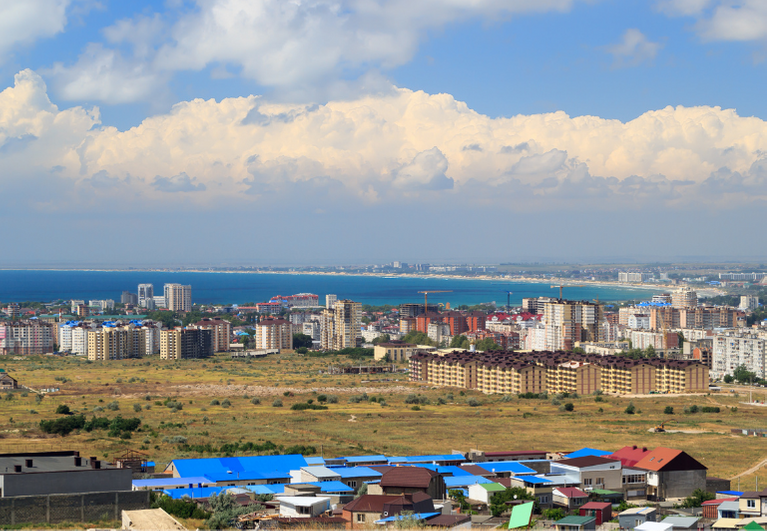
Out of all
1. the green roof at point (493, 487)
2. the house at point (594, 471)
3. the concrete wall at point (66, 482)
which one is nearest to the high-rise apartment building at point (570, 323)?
the house at point (594, 471)

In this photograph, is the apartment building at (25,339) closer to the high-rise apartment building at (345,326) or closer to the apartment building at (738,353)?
the high-rise apartment building at (345,326)

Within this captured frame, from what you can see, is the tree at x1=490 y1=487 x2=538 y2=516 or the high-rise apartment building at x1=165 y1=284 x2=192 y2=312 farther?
the high-rise apartment building at x1=165 y1=284 x2=192 y2=312

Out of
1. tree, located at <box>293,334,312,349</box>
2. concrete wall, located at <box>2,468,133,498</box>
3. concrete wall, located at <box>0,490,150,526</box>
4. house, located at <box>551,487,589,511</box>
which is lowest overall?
tree, located at <box>293,334,312,349</box>

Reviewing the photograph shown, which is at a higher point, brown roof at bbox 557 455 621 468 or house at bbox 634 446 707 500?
brown roof at bbox 557 455 621 468

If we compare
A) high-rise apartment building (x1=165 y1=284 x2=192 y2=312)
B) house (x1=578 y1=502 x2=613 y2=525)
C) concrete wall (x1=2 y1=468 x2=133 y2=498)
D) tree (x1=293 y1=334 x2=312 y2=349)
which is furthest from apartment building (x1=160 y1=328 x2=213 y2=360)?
high-rise apartment building (x1=165 y1=284 x2=192 y2=312)

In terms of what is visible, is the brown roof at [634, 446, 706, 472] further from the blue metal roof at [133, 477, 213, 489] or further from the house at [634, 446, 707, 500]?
the blue metal roof at [133, 477, 213, 489]

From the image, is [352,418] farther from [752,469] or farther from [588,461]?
[588,461]
